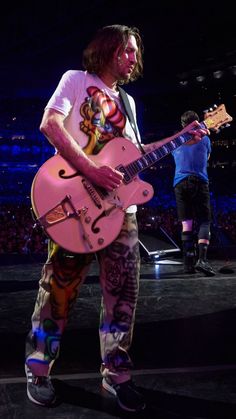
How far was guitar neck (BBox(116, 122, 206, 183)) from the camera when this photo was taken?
1.81 metres

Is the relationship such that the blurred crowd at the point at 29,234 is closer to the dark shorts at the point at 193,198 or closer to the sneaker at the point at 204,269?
the dark shorts at the point at 193,198

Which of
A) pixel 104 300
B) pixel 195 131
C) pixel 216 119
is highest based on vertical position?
pixel 216 119

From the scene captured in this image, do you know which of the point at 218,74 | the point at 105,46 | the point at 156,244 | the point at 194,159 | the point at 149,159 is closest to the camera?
the point at 105,46

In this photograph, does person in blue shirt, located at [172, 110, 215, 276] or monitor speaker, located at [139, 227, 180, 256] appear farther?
monitor speaker, located at [139, 227, 180, 256]

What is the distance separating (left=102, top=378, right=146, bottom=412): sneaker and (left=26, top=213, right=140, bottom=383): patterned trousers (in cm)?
3

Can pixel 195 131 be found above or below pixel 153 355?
above

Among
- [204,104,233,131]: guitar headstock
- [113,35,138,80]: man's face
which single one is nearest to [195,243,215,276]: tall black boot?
[204,104,233,131]: guitar headstock

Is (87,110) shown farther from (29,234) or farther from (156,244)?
(29,234)

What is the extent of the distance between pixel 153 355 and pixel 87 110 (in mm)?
1391

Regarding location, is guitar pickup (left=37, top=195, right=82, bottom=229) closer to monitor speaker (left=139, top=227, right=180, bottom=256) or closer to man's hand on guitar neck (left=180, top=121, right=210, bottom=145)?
man's hand on guitar neck (left=180, top=121, right=210, bottom=145)

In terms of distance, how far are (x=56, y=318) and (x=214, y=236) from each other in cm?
567

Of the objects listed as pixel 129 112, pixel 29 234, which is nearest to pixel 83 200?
pixel 129 112

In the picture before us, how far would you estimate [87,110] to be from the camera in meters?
1.78

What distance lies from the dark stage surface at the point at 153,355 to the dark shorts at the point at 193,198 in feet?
3.35
